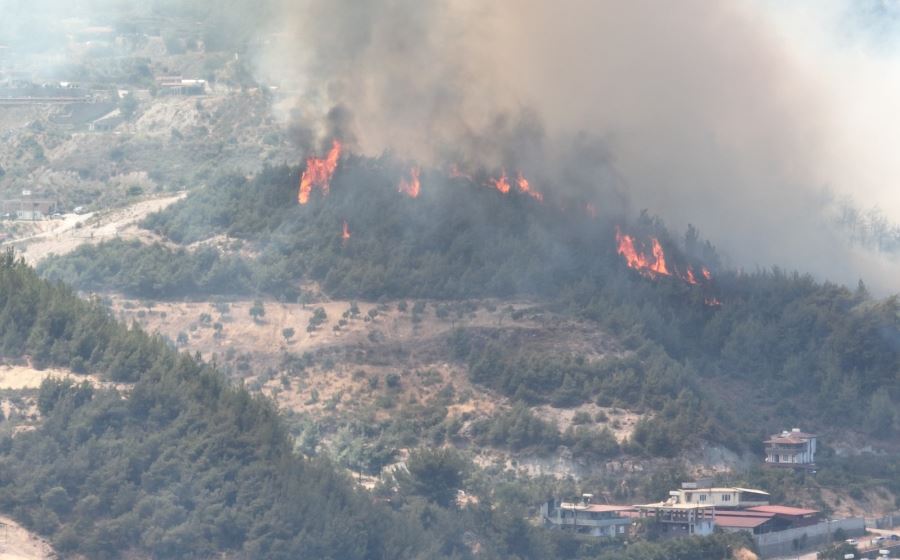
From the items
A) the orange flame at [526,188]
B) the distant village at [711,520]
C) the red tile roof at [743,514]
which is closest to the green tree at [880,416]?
the distant village at [711,520]

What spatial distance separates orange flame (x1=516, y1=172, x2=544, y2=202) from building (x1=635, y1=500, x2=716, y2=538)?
22717 millimetres

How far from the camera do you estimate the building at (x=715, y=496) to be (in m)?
117

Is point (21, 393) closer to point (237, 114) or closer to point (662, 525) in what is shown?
point (662, 525)

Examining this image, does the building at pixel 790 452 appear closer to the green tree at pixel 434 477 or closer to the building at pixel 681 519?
the building at pixel 681 519

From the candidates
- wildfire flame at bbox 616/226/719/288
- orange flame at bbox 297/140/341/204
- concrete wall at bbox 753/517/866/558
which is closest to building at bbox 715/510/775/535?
concrete wall at bbox 753/517/866/558

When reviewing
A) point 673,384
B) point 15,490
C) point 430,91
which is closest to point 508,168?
point 430,91

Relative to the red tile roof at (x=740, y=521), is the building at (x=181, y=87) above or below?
above

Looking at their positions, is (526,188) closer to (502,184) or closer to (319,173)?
(502,184)

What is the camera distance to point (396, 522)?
10931cm

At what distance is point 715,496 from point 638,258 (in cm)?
1981

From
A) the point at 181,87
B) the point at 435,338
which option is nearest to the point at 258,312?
the point at 435,338

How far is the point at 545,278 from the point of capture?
12912 centimetres

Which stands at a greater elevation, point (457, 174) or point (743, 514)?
point (457, 174)

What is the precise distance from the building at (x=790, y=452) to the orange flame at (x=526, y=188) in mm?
17234
